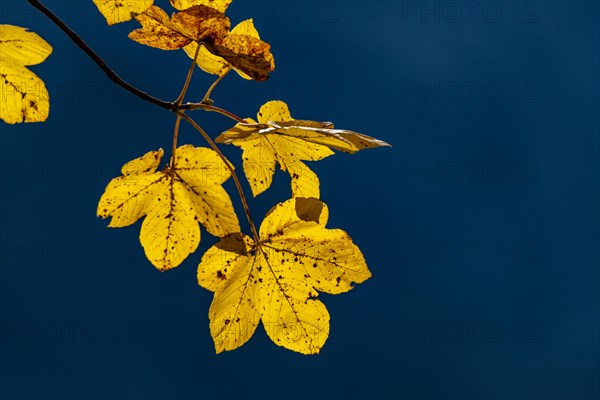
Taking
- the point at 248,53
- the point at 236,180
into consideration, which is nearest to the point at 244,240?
the point at 236,180

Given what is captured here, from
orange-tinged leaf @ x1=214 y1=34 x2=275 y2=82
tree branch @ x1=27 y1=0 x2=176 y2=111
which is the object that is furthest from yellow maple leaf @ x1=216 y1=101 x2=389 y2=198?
tree branch @ x1=27 y1=0 x2=176 y2=111

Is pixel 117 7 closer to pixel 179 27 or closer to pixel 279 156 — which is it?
pixel 179 27

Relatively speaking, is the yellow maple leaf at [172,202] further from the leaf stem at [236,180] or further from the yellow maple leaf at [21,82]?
the yellow maple leaf at [21,82]

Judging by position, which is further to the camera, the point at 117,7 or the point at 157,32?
the point at 157,32

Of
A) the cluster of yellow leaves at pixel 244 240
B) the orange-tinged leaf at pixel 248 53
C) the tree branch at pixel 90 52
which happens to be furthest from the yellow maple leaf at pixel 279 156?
the tree branch at pixel 90 52

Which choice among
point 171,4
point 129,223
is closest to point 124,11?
point 171,4

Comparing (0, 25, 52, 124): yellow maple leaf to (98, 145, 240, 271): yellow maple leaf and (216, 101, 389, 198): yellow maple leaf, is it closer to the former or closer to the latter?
(98, 145, 240, 271): yellow maple leaf
